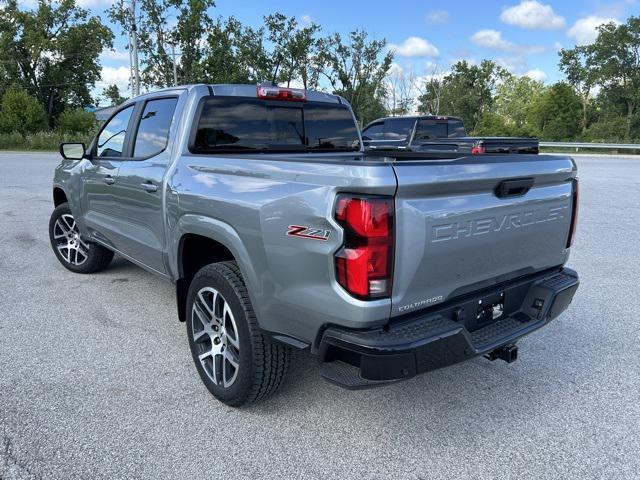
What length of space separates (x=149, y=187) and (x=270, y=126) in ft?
3.33

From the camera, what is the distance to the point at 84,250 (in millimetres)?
5426

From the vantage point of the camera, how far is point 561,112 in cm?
5284

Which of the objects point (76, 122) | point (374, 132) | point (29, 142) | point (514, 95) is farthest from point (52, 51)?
→ point (514, 95)

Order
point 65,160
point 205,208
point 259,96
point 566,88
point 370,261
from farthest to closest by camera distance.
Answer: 1. point 566,88
2. point 65,160
3. point 259,96
4. point 205,208
5. point 370,261

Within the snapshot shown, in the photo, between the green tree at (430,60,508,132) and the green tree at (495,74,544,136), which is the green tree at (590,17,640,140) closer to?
the green tree at (430,60,508,132)

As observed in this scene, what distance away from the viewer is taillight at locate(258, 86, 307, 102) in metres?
3.69

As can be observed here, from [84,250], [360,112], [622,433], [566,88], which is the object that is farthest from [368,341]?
[566,88]

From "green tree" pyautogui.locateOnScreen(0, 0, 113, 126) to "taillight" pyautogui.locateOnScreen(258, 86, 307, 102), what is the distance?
51366 millimetres

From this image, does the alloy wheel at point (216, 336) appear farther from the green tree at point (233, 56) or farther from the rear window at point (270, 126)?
the green tree at point (233, 56)

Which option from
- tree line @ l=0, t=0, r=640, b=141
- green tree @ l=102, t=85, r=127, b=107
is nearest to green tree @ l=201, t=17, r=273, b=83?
tree line @ l=0, t=0, r=640, b=141

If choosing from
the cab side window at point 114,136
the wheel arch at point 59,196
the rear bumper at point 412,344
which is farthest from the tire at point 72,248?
the rear bumper at point 412,344

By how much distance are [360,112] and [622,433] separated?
53.2 meters

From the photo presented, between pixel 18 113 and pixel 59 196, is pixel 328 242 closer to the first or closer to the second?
pixel 59 196

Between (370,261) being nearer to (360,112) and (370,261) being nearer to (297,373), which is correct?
(297,373)
